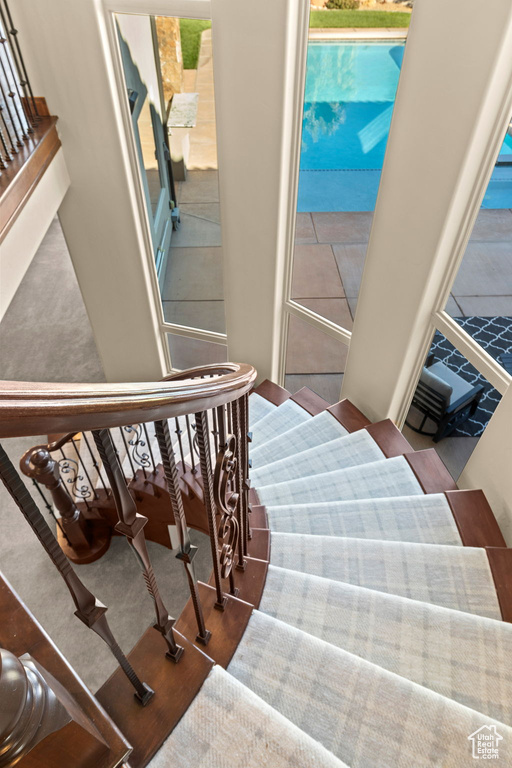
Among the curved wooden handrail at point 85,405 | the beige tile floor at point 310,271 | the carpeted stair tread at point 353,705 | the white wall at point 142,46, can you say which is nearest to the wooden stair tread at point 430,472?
the beige tile floor at point 310,271

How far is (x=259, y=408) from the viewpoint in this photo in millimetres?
4711

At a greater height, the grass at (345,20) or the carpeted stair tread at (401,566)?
the grass at (345,20)

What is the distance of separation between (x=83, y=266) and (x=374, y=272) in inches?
106

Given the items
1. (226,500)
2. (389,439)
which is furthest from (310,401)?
(226,500)

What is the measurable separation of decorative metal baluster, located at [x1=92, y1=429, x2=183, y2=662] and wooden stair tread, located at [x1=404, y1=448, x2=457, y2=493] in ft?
7.50

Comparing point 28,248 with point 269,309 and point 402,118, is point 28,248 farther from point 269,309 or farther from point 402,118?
point 402,118

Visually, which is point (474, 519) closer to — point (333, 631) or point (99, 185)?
point (333, 631)

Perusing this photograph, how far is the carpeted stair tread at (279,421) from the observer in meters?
4.31

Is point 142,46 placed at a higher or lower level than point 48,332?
higher

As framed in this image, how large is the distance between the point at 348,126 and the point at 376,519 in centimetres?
277

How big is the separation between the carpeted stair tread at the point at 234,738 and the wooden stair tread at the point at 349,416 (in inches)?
115

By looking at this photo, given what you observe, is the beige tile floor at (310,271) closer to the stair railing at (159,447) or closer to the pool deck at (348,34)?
the pool deck at (348,34)

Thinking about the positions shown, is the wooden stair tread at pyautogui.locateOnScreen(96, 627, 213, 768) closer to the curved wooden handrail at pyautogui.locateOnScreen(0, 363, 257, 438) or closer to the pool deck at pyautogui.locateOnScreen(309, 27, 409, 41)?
the curved wooden handrail at pyautogui.locateOnScreen(0, 363, 257, 438)

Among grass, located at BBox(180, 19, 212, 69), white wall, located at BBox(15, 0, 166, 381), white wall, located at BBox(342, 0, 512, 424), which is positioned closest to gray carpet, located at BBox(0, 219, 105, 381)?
white wall, located at BBox(15, 0, 166, 381)
